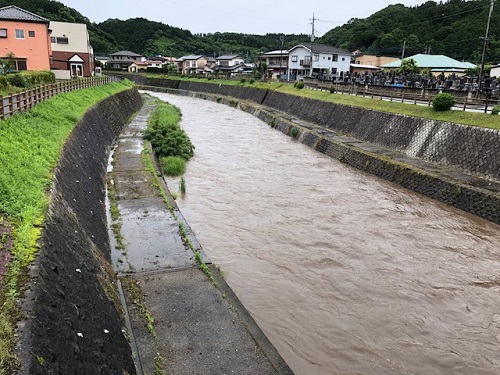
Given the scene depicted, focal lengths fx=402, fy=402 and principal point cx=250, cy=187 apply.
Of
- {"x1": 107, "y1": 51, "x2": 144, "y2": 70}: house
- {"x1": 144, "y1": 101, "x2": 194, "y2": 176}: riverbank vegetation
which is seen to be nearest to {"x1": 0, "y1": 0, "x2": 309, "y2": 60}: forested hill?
{"x1": 107, "y1": 51, "x2": 144, "y2": 70}: house

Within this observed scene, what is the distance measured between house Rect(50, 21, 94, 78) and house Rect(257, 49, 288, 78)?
32.4 metres

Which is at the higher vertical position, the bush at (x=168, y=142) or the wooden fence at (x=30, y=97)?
the wooden fence at (x=30, y=97)

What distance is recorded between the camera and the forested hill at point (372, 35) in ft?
243

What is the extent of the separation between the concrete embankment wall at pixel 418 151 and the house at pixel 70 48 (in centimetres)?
2907

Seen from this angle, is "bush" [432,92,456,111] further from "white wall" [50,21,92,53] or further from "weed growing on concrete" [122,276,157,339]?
"white wall" [50,21,92,53]

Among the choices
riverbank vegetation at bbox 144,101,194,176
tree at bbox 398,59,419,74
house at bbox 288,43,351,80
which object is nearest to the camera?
riverbank vegetation at bbox 144,101,194,176

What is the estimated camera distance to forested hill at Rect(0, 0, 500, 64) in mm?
73938

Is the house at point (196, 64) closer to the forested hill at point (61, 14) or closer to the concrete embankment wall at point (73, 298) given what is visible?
the forested hill at point (61, 14)

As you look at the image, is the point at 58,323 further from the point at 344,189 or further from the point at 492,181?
the point at 492,181

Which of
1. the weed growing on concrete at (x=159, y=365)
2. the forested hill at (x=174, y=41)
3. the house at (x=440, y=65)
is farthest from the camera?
the forested hill at (x=174, y=41)

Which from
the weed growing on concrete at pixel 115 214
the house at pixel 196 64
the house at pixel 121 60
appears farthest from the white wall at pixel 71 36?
the house at pixel 121 60

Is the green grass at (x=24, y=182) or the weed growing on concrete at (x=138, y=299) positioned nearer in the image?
the green grass at (x=24, y=182)

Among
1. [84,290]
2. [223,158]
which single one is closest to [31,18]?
[223,158]

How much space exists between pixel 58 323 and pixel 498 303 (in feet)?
31.9
